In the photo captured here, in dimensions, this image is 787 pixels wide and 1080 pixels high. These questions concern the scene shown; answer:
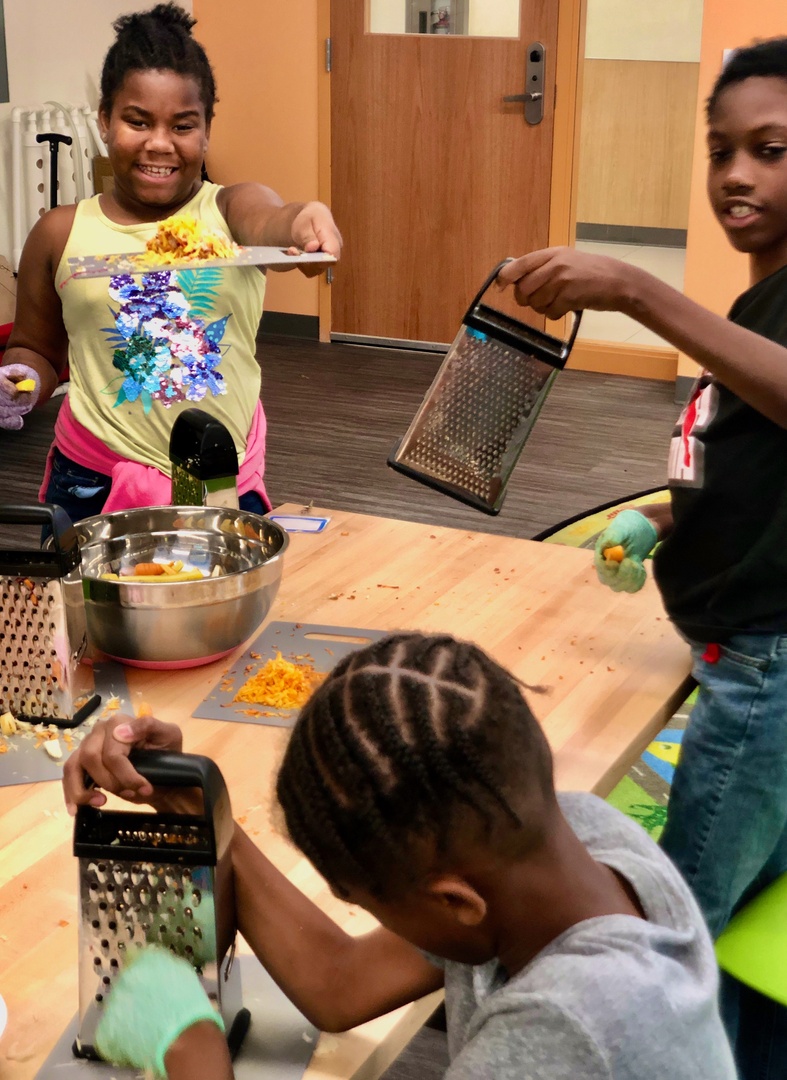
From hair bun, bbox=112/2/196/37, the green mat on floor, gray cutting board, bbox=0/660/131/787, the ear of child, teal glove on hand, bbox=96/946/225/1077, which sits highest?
hair bun, bbox=112/2/196/37

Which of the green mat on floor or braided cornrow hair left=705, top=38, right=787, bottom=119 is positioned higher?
braided cornrow hair left=705, top=38, right=787, bottom=119

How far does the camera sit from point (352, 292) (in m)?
6.35

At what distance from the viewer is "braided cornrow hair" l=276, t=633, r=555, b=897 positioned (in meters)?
0.82

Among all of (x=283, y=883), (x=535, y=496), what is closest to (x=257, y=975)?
(x=283, y=883)

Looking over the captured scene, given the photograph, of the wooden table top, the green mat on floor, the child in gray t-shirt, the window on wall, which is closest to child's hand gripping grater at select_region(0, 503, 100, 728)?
the wooden table top

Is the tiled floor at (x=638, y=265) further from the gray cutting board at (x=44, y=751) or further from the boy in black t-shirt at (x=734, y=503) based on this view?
the gray cutting board at (x=44, y=751)

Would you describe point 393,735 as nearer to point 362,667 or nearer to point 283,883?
point 362,667

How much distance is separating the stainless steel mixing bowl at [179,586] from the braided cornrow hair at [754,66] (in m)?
0.78

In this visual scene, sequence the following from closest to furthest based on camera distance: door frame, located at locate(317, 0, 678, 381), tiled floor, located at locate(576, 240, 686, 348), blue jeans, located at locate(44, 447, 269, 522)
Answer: blue jeans, located at locate(44, 447, 269, 522) → door frame, located at locate(317, 0, 678, 381) → tiled floor, located at locate(576, 240, 686, 348)

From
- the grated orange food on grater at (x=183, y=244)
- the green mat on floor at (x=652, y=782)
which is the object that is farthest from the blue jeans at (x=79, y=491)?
the green mat on floor at (x=652, y=782)

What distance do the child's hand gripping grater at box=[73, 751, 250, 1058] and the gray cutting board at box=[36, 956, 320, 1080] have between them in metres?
0.02

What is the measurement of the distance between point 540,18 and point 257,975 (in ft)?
17.0

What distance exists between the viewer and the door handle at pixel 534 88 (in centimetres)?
557

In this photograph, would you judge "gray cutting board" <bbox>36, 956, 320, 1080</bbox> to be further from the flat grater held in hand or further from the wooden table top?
the flat grater held in hand
